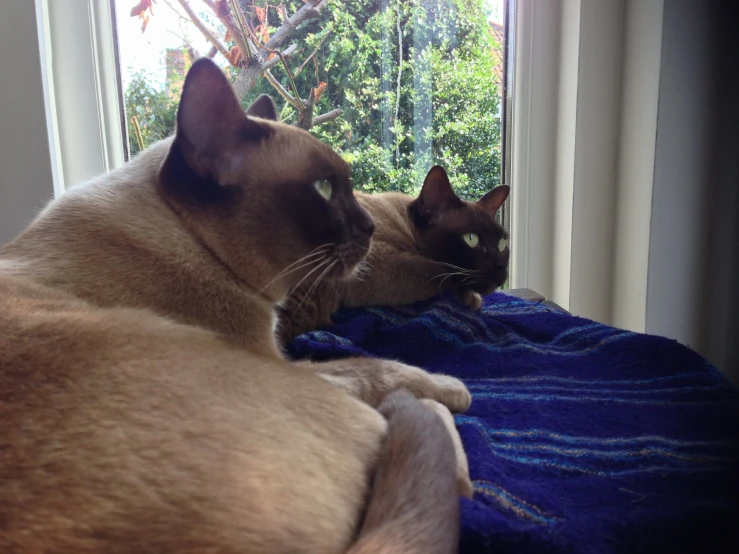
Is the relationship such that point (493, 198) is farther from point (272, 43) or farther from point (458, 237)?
point (272, 43)

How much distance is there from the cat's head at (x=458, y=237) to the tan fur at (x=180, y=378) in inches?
24.2

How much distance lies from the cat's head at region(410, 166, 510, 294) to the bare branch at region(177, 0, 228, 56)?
0.75 meters

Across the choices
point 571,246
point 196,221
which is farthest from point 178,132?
point 571,246

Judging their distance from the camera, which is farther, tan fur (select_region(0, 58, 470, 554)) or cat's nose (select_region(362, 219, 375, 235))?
cat's nose (select_region(362, 219, 375, 235))

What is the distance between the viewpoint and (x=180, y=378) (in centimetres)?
53

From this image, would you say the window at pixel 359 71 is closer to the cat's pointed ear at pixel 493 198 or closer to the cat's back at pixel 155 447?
the cat's pointed ear at pixel 493 198

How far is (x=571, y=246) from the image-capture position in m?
1.83

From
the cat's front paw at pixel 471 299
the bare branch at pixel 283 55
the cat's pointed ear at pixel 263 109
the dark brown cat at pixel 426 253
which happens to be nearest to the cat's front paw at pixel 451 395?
the dark brown cat at pixel 426 253

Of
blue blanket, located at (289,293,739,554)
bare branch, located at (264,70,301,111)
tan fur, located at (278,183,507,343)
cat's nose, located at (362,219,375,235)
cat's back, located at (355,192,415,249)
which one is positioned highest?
bare branch, located at (264,70,301,111)

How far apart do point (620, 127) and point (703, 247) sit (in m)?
0.50

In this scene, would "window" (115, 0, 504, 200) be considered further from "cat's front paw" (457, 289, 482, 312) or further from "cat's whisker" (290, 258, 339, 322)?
"cat's whisker" (290, 258, 339, 322)

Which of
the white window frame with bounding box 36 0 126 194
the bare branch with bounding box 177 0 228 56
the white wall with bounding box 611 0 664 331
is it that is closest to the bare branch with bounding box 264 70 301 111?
the bare branch with bounding box 177 0 228 56

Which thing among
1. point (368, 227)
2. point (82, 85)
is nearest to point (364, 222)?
point (368, 227)

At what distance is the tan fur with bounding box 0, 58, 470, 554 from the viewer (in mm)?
412
